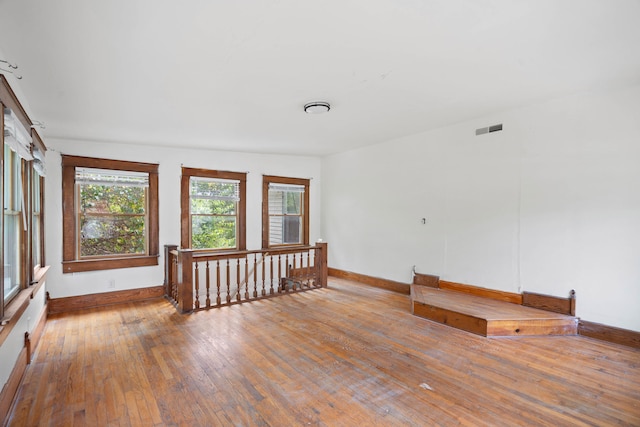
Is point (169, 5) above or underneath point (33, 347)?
above

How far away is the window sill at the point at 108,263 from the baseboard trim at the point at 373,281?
3.46 meters

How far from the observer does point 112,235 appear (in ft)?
16.1

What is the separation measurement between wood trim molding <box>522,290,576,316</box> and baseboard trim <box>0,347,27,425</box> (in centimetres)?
493

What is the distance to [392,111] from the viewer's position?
12.3ft

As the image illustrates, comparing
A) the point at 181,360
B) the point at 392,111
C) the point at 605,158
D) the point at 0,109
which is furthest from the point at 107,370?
the point at 605,158

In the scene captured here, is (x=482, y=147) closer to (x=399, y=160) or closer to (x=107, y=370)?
(x=399, y=160)

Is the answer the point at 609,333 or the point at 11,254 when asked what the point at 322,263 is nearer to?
the point at 609,333

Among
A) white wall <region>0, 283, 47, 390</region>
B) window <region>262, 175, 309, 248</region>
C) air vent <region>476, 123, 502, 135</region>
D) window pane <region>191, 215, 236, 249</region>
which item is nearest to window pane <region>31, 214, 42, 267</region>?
white wall <region>0, 283, 47, 390</region>

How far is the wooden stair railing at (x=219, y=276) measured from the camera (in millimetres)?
4242

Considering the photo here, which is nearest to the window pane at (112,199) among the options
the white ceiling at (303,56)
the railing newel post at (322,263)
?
the white ceiling at (303,56)

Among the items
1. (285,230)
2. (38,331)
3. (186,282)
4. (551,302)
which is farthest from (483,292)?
(38,331)

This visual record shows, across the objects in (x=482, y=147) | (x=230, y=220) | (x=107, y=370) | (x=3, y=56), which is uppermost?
(x=3, y=56)

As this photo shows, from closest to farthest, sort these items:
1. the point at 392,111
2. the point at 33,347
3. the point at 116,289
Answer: the point at 33,347
the point at 392,111
the point at 116,289

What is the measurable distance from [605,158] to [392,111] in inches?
90.6
